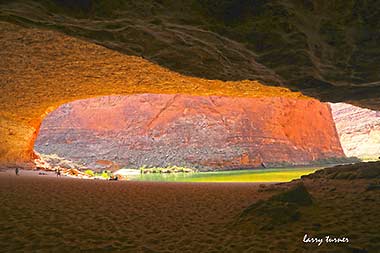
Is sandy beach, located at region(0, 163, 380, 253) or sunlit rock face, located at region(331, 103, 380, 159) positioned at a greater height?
sunlit rock face, located at region(331, 103, 380, 159)

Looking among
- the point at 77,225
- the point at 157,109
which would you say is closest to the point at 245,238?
the point at 77,225

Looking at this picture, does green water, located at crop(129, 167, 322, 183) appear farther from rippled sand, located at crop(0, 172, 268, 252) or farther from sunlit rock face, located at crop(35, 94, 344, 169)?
rippled sand, located at crop(0, 172, 268, 252)

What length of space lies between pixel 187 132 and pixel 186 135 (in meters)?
0.41

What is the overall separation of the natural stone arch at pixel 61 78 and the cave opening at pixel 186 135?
16622 millimetres

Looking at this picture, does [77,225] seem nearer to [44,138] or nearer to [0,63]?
[0,63]

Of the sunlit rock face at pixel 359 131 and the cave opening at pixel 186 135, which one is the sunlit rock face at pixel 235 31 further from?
the sunlit rock face at pixel 359 131

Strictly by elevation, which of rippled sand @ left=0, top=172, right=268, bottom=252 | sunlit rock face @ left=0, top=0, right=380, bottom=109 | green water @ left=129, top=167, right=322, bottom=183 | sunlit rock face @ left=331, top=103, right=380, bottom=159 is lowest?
rippled sand @ left=0, top=172, right=268, bottom=252

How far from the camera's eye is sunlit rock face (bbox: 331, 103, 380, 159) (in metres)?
46.4

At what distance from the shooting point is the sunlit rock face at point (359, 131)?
1828 inches

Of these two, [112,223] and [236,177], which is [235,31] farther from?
[236,177]

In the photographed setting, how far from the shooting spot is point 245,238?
12.1ft

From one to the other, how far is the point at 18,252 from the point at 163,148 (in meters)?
30.2
